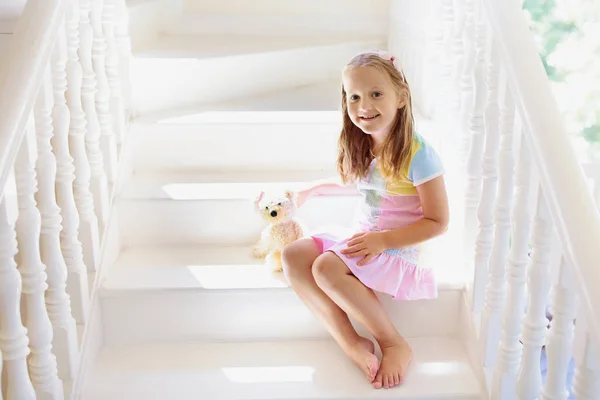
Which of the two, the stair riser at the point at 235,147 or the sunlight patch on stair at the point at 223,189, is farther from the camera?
the stair riser at the point at 235,147

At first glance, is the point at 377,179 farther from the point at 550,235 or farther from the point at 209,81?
the point at 209,81

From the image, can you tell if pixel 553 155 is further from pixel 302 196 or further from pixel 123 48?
pixel 123 48

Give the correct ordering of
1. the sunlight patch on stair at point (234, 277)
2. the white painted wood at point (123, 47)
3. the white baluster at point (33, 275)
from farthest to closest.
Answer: the white painted wood at point (123, 47) < the sunlight patch on stair at point (234, 277) < the white baluster at point (33, 275)

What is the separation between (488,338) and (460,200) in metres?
0.41

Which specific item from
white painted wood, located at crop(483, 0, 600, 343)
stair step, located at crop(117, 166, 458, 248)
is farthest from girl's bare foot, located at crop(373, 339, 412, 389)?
white painted wood, located at crop(483, 0, 600, 343)

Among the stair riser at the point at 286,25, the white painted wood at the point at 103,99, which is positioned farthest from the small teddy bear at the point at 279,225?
the stair riser at the point at 286,25

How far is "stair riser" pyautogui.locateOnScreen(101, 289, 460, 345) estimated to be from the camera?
1918 mm

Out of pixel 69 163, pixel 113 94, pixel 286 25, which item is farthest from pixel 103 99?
pixel 286 25

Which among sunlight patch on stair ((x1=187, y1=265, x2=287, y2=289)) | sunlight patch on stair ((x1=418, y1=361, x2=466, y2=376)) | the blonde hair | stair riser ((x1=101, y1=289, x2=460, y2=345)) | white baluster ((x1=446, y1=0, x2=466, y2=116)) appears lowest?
sunlight patch on stair ((x1=418, y1=361, x2=466, y2=376))

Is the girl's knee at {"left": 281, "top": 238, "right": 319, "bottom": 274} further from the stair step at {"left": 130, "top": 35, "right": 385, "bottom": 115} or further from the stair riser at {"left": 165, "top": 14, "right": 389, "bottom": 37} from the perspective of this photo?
the stair riser at {"left": 165, "top": 14, "right": 389, "bottom": 37}

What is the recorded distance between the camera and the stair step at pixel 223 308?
191 centimetres

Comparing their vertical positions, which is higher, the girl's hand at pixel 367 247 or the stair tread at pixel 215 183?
the stair tread at pixel 215 183

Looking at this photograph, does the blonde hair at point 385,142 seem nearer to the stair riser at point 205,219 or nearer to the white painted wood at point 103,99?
the stair riser at point 205,219

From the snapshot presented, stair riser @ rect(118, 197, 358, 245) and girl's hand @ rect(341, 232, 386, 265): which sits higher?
stair riser @ rect(118, 197, 358, 245)
